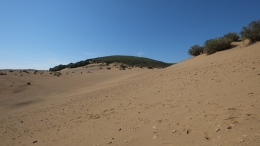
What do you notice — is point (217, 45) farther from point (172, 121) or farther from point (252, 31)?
point (172, 121)

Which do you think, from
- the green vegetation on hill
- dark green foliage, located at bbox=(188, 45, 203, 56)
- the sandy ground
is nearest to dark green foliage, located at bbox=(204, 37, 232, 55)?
the green vegetation on hill

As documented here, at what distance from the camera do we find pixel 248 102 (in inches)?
187

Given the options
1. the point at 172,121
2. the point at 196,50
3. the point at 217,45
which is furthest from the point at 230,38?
the point at 172,121

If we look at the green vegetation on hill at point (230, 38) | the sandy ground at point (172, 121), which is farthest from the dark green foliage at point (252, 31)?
the sandy ground at point (172, 121)

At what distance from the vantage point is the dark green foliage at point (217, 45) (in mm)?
14522

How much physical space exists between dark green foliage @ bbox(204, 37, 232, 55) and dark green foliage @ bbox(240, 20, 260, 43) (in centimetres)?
132

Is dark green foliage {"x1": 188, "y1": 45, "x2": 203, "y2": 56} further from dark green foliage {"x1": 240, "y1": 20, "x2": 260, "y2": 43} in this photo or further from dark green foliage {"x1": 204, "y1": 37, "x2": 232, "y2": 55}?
dark green foliage {"x1": 240, "y1": 20, "x2": 260, "y2": 43}

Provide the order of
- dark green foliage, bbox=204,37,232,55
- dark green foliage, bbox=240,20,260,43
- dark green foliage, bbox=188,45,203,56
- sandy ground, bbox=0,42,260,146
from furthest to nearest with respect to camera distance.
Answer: dark green foliage, bbox=188,45,203,56 → dark green foliage, bbox=204,37,232,55 → dark green foliage, bbox=240,20,260,43 → sandy ground, bbox=0,42,260,146

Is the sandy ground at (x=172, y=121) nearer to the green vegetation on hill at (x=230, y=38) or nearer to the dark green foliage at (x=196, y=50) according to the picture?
the green vegetation on hill at (x=230, y=38)

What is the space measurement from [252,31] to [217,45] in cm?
281

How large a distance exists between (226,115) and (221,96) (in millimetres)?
1522

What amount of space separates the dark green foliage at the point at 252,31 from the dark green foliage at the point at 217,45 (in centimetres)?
132

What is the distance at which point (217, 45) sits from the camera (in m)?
15.0

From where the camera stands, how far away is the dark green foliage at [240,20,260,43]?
12.1 meters
